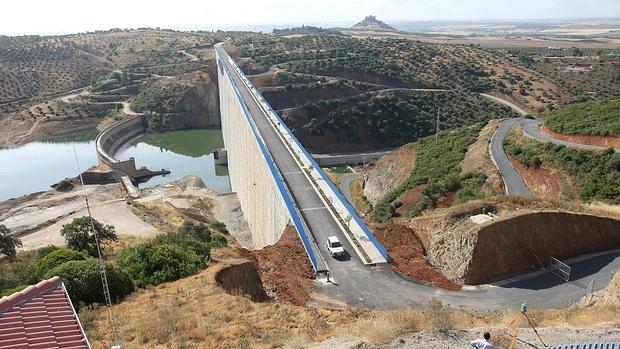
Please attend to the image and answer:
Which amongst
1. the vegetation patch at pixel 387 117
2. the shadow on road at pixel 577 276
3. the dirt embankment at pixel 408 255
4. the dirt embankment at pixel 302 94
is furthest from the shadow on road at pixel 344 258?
the dirt embankment at pixel 302 94

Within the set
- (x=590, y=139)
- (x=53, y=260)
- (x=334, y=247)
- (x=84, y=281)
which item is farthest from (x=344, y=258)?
(x=590, y=139)

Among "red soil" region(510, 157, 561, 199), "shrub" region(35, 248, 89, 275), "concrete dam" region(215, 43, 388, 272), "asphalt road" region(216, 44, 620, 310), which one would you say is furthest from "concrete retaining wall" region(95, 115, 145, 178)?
"red soil" region(510, 157, 561, 199)

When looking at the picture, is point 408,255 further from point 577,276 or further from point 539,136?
point 539,136

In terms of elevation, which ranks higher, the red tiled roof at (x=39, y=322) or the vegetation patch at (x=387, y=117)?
the red tiled roof at (x=39, y=322)

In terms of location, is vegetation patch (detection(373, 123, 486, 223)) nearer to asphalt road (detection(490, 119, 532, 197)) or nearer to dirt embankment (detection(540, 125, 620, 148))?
asphalt road (detection(490, 119, 532, 197))

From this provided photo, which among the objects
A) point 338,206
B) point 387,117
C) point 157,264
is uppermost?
point 157,264

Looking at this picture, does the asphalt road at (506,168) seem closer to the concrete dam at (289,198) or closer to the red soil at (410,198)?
the red soil at (410,198)
